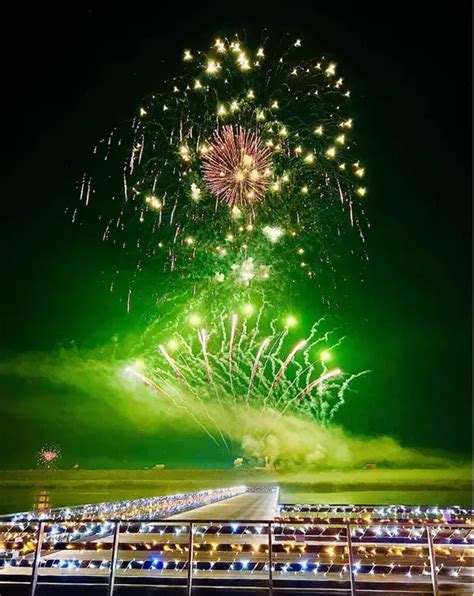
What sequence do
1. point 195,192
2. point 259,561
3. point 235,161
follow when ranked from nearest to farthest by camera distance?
1. point 259,561
2. point 235,161
3. point 195,192

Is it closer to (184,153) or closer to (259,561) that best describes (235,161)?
→ (184,153)

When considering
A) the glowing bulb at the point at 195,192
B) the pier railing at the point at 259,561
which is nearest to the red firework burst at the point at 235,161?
the glowing bulb at the point at 195,192

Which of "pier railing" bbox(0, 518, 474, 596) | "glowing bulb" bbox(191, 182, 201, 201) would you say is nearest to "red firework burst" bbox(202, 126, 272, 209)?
"glowing bulb" bbox(191, 182, 201, 201)

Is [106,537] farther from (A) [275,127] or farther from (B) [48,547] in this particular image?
(A) [275,127]

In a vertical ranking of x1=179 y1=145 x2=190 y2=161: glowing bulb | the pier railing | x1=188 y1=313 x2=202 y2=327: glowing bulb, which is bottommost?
the pier railing

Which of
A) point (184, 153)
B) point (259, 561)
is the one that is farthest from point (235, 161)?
point (259, 561)

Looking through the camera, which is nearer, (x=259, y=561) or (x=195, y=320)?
(x=259, y=561)

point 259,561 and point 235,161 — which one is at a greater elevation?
point 235,161

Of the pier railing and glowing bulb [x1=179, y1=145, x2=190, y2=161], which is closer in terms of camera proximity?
the pier railing

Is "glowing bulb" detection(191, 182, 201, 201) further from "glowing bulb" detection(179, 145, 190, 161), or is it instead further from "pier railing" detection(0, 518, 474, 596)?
"pier railing" detection(0, 518, 474, 596)

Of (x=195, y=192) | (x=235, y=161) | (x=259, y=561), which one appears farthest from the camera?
(x=195, y=192)

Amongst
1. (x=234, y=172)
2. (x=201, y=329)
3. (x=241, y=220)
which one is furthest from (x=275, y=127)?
(x=201, y=329)
